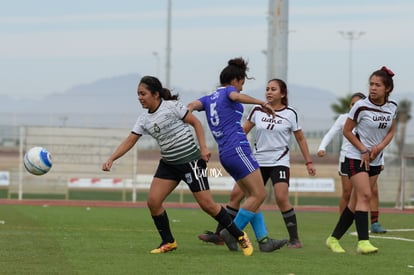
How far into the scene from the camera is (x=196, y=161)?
11117mm

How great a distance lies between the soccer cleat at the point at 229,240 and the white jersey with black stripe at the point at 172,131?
0.97 metres

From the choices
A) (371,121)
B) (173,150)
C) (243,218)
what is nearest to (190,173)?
(173,150)

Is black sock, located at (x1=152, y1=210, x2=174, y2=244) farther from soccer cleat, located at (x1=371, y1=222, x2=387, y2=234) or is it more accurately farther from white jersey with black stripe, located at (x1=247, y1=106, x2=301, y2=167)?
soccer cleat, located at (x1=371, y1=222, x2=387, y2=234)

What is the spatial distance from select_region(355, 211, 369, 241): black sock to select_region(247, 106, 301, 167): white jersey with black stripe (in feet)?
4.59

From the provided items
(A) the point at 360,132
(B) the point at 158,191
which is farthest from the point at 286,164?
(B) the point at 158,191

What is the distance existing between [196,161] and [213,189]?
24094 mm

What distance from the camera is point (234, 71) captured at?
11.3m

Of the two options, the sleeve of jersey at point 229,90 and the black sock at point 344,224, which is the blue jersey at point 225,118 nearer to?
the sleeve of jersey at point 229,90

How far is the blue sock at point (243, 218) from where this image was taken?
11422 millimetres

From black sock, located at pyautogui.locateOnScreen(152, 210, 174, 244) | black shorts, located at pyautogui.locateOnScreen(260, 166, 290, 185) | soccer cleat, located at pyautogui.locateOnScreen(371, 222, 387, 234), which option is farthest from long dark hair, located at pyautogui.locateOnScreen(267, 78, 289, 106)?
soccer cleat, located at pyautogui.locateOnScreen(371, 222, 387, 234)

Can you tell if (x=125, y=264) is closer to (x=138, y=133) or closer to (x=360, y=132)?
(x=138, y=133)

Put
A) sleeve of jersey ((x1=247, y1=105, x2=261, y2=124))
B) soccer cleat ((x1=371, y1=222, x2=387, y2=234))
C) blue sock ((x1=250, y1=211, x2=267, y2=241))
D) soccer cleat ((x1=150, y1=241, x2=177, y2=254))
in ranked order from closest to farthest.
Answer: soccer cleat ((x1=150, y1=241, x2=177, y2=254)) < blue sock ((x1=250, y1=211, x2=267, y2=241)) < sleeve of jersey ((x1=247, y1=105, x2=261, y2=124)) < soccer cleat ((x1=371, y1=222, x2=387, y2=234))

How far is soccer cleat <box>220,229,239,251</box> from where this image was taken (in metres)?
11.4

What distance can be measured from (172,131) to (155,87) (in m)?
0.53
